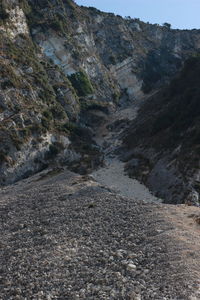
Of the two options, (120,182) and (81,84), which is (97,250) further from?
(81,84)

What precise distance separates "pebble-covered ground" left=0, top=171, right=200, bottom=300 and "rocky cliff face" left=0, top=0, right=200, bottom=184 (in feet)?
85.7

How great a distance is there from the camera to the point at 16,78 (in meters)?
80.6

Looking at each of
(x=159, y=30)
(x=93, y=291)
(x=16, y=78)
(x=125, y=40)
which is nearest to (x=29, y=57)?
(x=16, y=78)

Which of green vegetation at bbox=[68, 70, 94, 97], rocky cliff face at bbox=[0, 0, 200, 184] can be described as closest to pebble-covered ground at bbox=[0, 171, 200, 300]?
rocky cliff face at bbox=[0, 0, 200, 184]

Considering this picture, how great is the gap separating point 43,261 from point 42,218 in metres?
10.9

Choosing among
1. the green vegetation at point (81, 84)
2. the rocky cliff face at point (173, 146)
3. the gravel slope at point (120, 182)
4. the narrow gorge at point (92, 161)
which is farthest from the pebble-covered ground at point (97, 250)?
the green vegetation at point (81, 84)

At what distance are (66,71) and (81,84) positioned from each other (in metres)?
5.81

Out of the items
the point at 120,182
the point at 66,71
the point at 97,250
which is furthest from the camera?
the point at 66,71

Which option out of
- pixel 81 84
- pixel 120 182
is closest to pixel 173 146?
pixel 120 182

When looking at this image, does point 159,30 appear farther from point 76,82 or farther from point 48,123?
point 48,123

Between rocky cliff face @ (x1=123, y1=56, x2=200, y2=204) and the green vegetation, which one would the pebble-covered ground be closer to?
rocky cliff face @ (x1=123, y1=56, x2=200, y2=204)

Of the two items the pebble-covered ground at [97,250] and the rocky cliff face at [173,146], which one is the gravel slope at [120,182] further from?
the pebble-covered ground at [97,250]

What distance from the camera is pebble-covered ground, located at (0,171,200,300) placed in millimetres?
20188

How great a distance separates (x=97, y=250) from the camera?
25.7m
